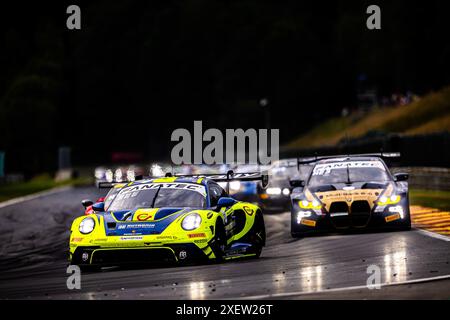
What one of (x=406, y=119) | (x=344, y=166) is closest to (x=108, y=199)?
(x=344, y=166)

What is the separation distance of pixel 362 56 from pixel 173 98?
112ft

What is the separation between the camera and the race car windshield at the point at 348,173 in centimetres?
1953

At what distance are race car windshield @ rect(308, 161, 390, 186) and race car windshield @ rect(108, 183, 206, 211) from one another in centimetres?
488

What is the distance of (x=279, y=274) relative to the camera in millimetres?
Result: 12578

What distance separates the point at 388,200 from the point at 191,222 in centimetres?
558

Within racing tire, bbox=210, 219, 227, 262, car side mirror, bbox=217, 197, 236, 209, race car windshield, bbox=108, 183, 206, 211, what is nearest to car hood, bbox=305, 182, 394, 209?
race car windshield, bbox=108, 183, 206, 211

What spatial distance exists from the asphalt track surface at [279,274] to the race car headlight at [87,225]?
64cm

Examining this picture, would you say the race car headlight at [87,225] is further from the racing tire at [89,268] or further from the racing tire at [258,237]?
the racing tire at [258,237]

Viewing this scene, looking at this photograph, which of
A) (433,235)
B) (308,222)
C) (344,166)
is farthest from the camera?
(344,166)

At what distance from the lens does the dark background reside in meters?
111

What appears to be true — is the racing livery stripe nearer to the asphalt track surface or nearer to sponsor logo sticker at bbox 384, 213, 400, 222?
sponsor logo sticker at bbox 384, 213, 400, 222

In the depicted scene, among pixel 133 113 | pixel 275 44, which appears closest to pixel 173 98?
pixel 133 113

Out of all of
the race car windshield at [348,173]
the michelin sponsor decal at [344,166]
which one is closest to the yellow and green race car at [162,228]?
the race car windshield at [348,173]

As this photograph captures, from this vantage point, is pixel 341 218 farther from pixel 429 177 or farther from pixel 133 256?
pixel 429 177
